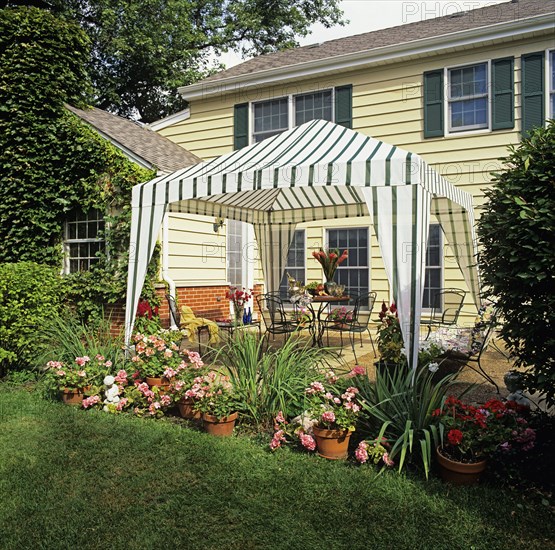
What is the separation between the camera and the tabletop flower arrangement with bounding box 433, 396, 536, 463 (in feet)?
10.3

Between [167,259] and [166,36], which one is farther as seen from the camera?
[166,36]

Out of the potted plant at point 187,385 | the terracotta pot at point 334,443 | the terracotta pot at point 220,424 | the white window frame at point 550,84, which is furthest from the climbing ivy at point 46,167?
the white window frame at point 550,84

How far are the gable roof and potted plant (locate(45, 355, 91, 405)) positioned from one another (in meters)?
7.98

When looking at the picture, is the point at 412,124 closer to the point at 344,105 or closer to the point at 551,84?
the point at 344,105

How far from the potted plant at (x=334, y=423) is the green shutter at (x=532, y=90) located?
23.1 feet

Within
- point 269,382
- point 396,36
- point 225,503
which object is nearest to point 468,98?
point 396,36

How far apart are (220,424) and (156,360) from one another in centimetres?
121

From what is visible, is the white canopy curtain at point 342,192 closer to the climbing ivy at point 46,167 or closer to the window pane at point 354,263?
the climbing ivy at point 46,167

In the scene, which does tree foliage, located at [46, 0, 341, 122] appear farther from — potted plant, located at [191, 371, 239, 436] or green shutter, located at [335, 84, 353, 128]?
potted plant, located at [191, 371, 239, 436]

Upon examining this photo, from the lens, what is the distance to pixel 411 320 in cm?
435

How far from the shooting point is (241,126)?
Answer: 11234 mm

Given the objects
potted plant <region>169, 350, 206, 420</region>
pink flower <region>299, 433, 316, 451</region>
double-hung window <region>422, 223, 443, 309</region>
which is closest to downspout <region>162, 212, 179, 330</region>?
potted plant <region>169, 350, 206, 420</region>

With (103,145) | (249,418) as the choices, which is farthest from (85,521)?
(103,145)

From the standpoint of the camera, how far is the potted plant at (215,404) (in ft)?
13.2
